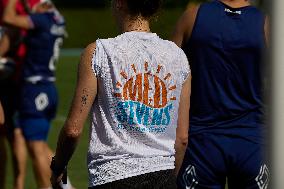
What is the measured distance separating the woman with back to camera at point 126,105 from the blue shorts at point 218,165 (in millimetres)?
947

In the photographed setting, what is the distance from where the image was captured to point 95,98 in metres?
4.07

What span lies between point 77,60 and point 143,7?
2080 centimetres

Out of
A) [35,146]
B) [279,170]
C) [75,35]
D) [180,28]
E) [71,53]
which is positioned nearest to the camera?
[279,170]

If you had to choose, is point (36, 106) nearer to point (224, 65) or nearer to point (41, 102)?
point (41, 102)

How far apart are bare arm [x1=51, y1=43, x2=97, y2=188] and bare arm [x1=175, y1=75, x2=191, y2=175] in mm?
486

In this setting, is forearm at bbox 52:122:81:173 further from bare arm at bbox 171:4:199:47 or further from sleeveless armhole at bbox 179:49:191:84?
bare arm at bbox 171:4:199:47

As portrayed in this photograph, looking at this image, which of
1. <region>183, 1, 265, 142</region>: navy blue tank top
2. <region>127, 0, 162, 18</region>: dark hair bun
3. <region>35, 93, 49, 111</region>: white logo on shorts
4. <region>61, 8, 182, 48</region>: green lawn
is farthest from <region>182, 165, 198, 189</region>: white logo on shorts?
<region>61, 8, 182, 48</region>: green lawn

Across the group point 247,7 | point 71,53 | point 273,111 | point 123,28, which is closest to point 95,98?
point 123,28

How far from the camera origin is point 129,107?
4.07m

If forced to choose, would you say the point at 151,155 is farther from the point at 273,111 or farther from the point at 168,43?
the point at 273,111

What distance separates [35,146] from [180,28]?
4.28 meters

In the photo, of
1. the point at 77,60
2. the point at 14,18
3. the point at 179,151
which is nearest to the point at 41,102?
the point at 14,18

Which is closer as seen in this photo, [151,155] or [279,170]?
[279,170]

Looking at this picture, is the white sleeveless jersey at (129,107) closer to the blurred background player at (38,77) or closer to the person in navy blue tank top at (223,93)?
the person in navy blue tank top at (223,93)
